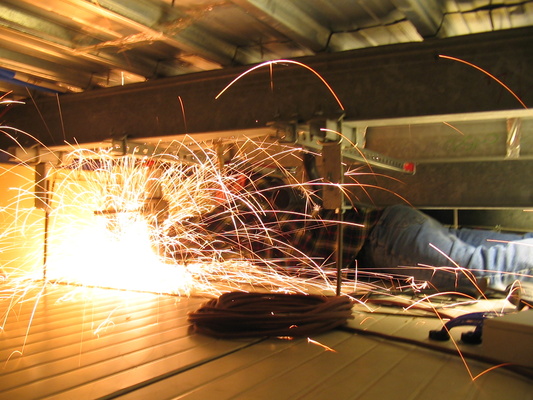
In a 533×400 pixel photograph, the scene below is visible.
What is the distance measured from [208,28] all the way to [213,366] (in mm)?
1420

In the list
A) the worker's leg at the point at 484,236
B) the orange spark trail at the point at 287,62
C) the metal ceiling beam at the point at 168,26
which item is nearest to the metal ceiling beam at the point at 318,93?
the orange spark trail at the point at 287,62

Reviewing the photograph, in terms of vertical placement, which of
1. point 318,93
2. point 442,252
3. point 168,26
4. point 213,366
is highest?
point 168,26

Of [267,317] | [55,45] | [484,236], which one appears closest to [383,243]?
[484,236]

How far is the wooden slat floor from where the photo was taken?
1.18 meters

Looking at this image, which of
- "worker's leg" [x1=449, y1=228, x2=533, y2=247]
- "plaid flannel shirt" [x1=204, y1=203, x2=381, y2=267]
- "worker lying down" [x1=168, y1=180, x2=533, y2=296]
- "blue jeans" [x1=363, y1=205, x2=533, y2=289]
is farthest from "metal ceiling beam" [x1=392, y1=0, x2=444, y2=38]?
"worker's leg" [x1=449, y1=228, x2=533, y2=247]

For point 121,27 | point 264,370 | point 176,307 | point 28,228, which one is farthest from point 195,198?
point 264,370

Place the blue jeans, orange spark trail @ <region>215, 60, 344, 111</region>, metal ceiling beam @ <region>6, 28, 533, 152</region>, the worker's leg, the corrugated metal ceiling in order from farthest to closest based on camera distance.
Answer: the worker's leg
the blue jeans
orange spark trail @ <region>215, 60, 344, 111</region>
the corrugated metal ceiling
metal ceiling beam @ <region>6, 28, 533, 152</region>

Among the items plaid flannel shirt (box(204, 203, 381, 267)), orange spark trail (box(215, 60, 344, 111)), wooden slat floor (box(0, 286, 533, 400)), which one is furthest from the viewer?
plaid flannel shirt (box(204, 203, 381, 267))

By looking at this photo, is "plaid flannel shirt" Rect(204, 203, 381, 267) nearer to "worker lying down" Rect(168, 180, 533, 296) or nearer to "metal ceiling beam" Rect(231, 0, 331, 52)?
"worker lying down" Rect(168, 180, 533, 296)

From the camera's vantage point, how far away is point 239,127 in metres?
2.11

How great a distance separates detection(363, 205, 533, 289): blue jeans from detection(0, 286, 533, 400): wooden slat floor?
134 centimetres

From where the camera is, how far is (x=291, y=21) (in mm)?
1800

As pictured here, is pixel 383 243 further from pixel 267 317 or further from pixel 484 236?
pixel 267 317

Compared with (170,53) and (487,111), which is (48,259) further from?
(487,111)
